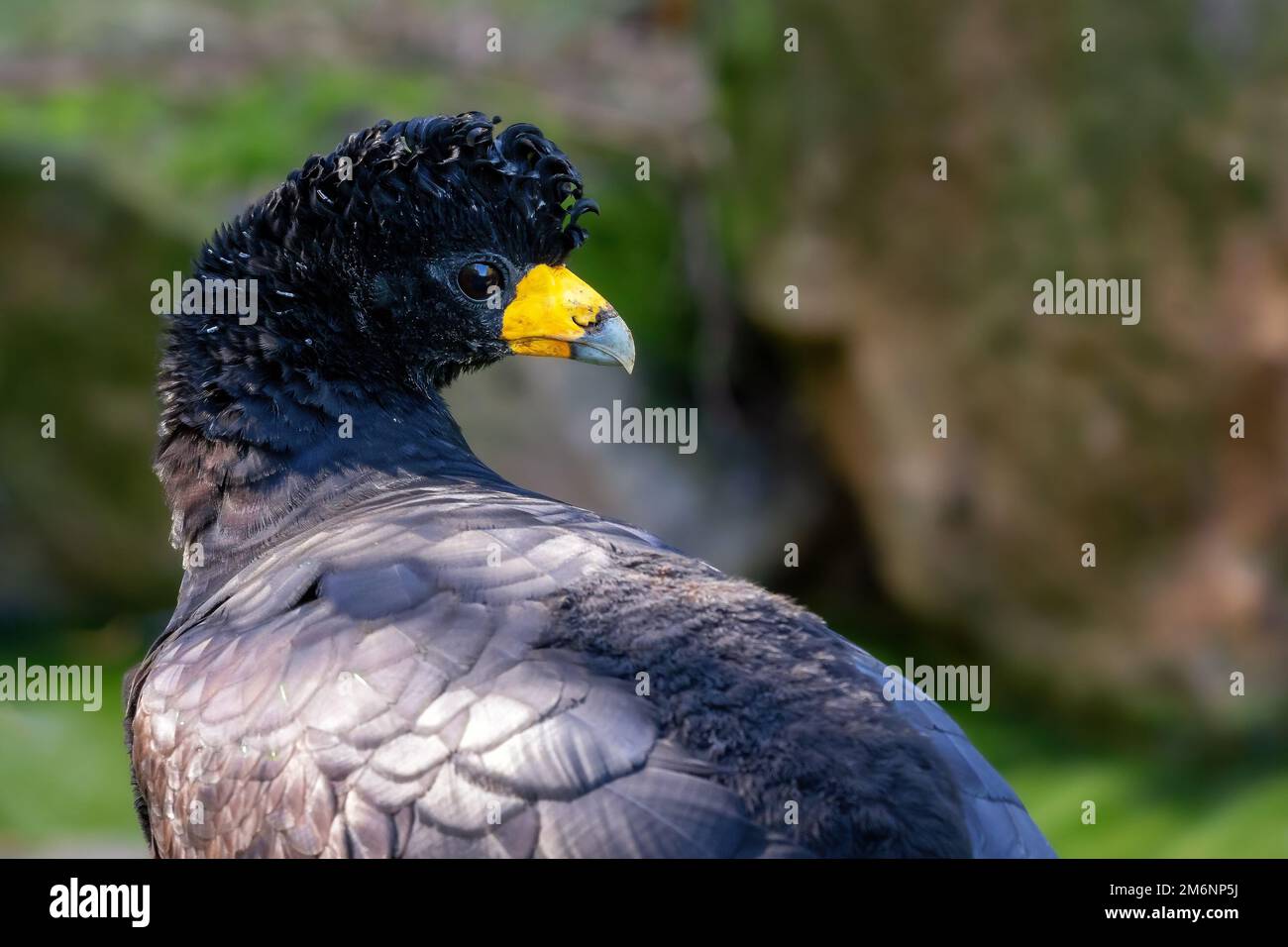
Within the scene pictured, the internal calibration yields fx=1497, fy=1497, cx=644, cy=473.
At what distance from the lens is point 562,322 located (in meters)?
4.01

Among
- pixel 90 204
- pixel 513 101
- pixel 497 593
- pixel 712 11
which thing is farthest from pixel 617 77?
pixel 497 593

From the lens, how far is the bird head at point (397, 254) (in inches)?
146

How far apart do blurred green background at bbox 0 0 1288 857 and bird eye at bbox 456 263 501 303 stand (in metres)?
4.36

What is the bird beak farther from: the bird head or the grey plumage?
the grey plumage

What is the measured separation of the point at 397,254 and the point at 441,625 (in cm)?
118

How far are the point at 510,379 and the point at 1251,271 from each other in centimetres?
404

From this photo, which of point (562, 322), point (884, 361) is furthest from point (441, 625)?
point (884, 361)

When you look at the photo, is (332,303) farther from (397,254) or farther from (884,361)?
(884,361)

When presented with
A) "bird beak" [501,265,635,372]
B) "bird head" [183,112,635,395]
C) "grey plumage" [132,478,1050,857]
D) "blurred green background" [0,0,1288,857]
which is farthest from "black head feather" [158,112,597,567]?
"blurred green background" [0,0,1288,857]

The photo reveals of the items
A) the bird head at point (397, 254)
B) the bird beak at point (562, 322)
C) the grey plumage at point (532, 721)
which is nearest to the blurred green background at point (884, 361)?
the bird beak at point (562, 322)

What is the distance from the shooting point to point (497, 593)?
303 centimetres

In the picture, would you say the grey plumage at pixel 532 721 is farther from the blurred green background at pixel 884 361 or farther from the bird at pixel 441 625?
the blurred green background at pixel 884 361

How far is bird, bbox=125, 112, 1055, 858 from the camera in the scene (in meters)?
2.68

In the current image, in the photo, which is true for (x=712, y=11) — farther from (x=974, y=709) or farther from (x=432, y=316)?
(x=432, y=316)
